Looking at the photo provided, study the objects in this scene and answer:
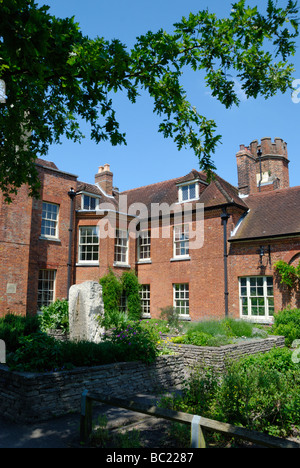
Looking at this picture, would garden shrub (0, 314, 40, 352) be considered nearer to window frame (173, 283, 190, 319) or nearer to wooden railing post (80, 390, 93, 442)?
wooden railing post (80, 390, 93, 442)

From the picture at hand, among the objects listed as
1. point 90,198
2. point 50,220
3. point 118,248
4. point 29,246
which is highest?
point 90,198

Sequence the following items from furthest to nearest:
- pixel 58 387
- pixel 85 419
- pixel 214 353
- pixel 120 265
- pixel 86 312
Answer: pixel 120 265 < pixel 86 312 < pixel 214 353 < pixel 58 387 < pixel 85 419

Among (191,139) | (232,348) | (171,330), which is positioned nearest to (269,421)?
(232,348)

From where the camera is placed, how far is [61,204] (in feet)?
66.8

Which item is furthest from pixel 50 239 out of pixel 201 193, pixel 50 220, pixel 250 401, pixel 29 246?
pixel 250 401

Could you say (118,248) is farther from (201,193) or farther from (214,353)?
(214,353)

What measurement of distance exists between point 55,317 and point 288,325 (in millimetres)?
10473

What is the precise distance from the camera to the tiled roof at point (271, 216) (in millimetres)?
17672

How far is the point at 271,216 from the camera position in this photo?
19.1 m

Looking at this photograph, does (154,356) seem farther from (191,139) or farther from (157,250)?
(157,250)

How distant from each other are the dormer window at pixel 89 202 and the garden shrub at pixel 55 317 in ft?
20.6

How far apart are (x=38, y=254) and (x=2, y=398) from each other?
1275 cm

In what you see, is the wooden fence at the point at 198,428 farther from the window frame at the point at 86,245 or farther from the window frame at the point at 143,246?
the window frame at the point at 143,246

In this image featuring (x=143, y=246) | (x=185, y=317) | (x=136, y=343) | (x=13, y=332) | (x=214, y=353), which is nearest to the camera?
(x=136, y=343)
